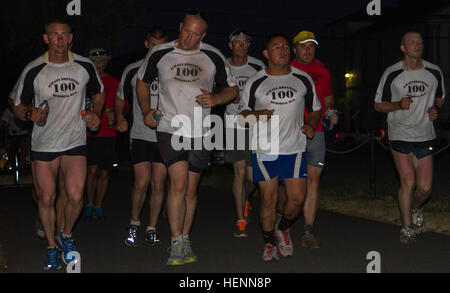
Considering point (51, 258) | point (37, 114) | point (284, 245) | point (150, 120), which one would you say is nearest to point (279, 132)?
point (284, 245)

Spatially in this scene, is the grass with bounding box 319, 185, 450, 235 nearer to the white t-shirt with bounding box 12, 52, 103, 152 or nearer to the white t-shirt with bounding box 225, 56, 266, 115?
the white t-shirt with bounding box 225, 56, 266, 115

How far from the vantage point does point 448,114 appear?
3819 centimetres

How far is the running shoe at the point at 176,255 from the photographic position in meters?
7.23

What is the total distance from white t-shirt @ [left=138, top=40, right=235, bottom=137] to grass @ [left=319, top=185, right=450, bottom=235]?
358 cm

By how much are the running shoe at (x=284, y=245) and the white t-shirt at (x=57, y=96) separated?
218 centimetres

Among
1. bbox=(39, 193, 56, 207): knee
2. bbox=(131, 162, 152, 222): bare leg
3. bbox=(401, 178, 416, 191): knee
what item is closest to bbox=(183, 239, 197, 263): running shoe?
bbox=(39, 193, 56, 207): knee

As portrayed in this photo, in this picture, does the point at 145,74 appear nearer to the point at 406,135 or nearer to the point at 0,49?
the point at 406,135

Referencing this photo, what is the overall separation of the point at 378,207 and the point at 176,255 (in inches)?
197

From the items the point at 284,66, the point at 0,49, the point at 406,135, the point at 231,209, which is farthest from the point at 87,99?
the point at 0,49

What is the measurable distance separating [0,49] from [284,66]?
106 ft

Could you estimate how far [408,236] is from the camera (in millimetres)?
8312

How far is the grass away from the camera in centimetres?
990

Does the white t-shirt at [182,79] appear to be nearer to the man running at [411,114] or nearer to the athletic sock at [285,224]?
the athletic sock at [285,224]

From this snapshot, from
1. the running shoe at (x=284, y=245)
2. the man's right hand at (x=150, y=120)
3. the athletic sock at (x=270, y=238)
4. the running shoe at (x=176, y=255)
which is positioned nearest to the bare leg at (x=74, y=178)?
the man's right hand at (x=150, y=120)
